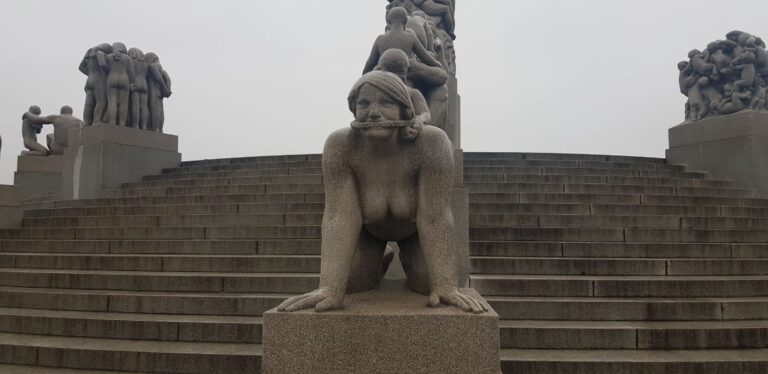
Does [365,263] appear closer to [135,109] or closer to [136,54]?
[135,109]

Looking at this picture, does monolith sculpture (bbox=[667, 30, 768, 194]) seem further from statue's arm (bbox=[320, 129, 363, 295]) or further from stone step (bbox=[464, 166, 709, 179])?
statue's arm (bbox=[320, 129, 363, 295])

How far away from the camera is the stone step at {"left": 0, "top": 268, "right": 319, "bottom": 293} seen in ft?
19.1

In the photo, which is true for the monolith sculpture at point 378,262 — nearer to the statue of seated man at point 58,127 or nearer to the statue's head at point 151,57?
the statue's head at point 151,57

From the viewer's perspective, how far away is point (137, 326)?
5.12 meters

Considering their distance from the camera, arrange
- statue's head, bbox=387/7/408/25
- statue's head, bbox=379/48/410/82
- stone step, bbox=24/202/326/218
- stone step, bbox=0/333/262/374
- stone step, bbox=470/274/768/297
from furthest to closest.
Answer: stone step, bbox=24/202/326/218
statue's head, bbox=387/7/408/25
stone step, bbox=470/274/768/297
stone step, bbox=0/333/262/374
statue's head, bbox=379/48/410/82

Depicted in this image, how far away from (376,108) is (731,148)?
11325 mm

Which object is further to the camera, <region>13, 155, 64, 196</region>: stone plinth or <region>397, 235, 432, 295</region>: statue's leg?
<region>13, 155, 64, 196</region>: stone plinth

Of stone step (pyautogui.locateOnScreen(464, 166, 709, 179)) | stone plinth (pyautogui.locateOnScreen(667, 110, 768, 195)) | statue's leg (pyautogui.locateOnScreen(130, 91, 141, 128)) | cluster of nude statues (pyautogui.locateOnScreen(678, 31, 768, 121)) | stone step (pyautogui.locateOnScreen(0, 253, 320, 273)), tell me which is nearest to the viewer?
stone step (pyautogui.locateOnScreen(0, 253, 320, 273))

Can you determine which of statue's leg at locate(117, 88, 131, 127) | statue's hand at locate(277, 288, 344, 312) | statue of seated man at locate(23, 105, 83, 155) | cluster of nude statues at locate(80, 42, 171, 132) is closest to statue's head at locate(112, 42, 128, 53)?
cluster of nude statues at locate(80, 42, 171, 132)

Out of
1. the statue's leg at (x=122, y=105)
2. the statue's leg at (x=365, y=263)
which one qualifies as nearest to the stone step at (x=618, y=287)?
the statue's leg at (x=365, y=263)

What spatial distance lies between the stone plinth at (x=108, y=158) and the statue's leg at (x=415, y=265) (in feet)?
33.5

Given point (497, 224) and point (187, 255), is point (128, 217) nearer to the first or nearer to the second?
point (187, 255)

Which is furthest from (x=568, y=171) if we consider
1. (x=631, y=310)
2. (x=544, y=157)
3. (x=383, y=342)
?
(x=383, y=342)

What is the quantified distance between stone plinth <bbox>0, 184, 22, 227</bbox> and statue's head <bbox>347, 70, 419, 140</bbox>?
8494 mm
